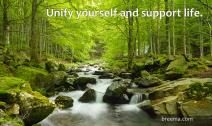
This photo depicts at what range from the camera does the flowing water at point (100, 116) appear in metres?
11.1

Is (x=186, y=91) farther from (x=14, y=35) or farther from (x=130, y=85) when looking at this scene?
(x=14, y=35)

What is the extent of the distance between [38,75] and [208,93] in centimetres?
821

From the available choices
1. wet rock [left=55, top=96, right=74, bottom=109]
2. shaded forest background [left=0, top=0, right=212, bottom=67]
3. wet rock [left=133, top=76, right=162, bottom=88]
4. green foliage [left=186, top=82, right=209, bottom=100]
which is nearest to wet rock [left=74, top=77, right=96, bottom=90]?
shaded forest background [left=0, top=0, right=212, bottom=67]

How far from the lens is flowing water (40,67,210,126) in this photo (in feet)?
36.3

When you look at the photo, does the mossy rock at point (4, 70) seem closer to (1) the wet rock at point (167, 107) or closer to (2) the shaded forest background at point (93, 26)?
(2) the shaded forest background at point (93, 26)

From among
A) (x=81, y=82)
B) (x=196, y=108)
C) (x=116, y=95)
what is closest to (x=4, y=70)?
(x=116, y=95)

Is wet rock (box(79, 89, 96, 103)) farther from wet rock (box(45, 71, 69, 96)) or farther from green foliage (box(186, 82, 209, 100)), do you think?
green foliage (box(186, 82, 209, 100))

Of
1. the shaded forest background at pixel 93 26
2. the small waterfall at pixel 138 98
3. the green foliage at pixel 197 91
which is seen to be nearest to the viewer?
the green foliage at pixel 197 91

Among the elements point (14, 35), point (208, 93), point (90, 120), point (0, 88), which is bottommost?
point (90, 120)

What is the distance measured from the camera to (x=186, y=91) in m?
12.8

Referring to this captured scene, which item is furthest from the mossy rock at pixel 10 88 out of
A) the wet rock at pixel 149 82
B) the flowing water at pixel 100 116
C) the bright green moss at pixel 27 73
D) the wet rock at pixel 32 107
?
the wet rock at pixel 149 82

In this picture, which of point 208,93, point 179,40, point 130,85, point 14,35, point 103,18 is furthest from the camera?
point 179,40

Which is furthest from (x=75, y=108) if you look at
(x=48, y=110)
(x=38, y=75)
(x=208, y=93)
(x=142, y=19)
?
(x=142, y=19)

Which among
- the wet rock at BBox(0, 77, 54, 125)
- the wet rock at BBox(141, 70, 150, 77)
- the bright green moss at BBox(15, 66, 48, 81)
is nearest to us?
the wet rock at BBox(0, 77, 54, 125)
